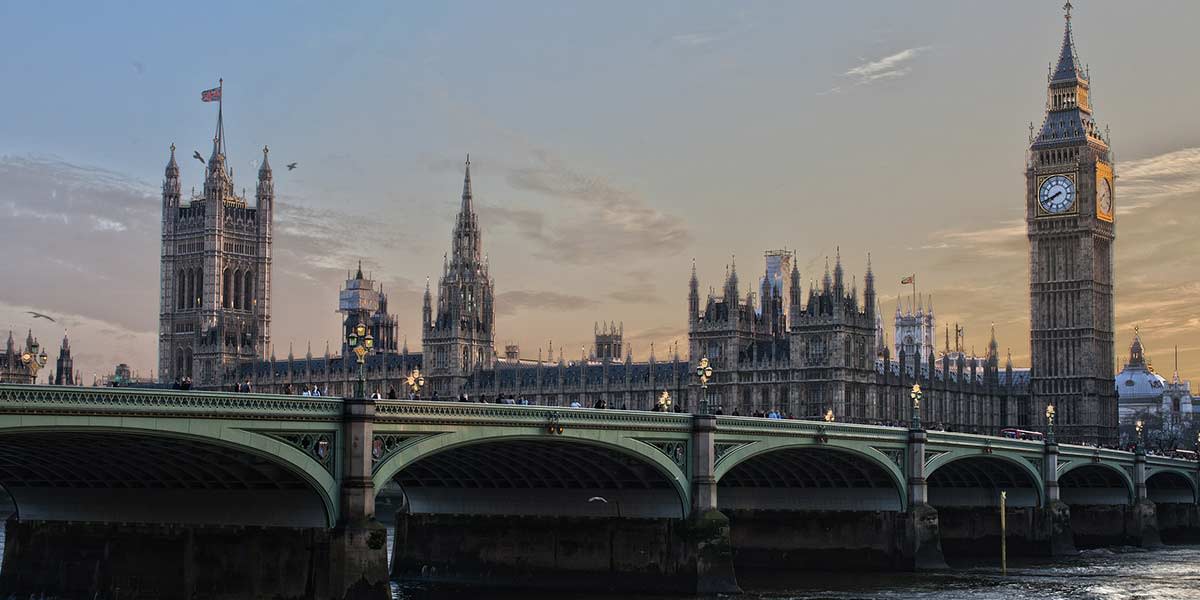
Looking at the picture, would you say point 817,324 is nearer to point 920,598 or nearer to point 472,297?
point 472,297

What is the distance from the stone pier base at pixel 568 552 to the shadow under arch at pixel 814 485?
13.9m

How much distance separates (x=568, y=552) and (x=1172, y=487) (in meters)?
80.0

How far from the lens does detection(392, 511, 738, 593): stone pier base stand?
75375 millimetres

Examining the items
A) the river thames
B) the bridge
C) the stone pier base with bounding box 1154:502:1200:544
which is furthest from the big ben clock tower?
the river thames

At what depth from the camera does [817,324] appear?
16275 cm

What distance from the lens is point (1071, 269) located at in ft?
621

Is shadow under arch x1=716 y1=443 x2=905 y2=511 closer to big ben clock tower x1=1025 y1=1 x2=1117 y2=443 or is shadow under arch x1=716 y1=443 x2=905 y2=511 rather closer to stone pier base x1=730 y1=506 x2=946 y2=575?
stone pier base x1=730 y1=506 x2=946 y2=575

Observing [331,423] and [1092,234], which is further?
[1092,234]

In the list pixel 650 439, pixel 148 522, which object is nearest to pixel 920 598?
pixel 650 439

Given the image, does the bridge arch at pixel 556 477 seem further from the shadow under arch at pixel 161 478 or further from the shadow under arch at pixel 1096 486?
the shadow under arch at pixel 1096 486

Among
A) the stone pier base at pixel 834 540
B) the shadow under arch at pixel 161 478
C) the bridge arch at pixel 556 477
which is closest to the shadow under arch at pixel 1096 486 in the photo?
the stone pier base at pixel 834 540

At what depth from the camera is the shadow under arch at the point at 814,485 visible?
91.2 m

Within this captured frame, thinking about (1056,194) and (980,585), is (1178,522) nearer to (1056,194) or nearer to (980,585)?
(980,585)

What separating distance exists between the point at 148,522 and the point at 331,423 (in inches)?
418
